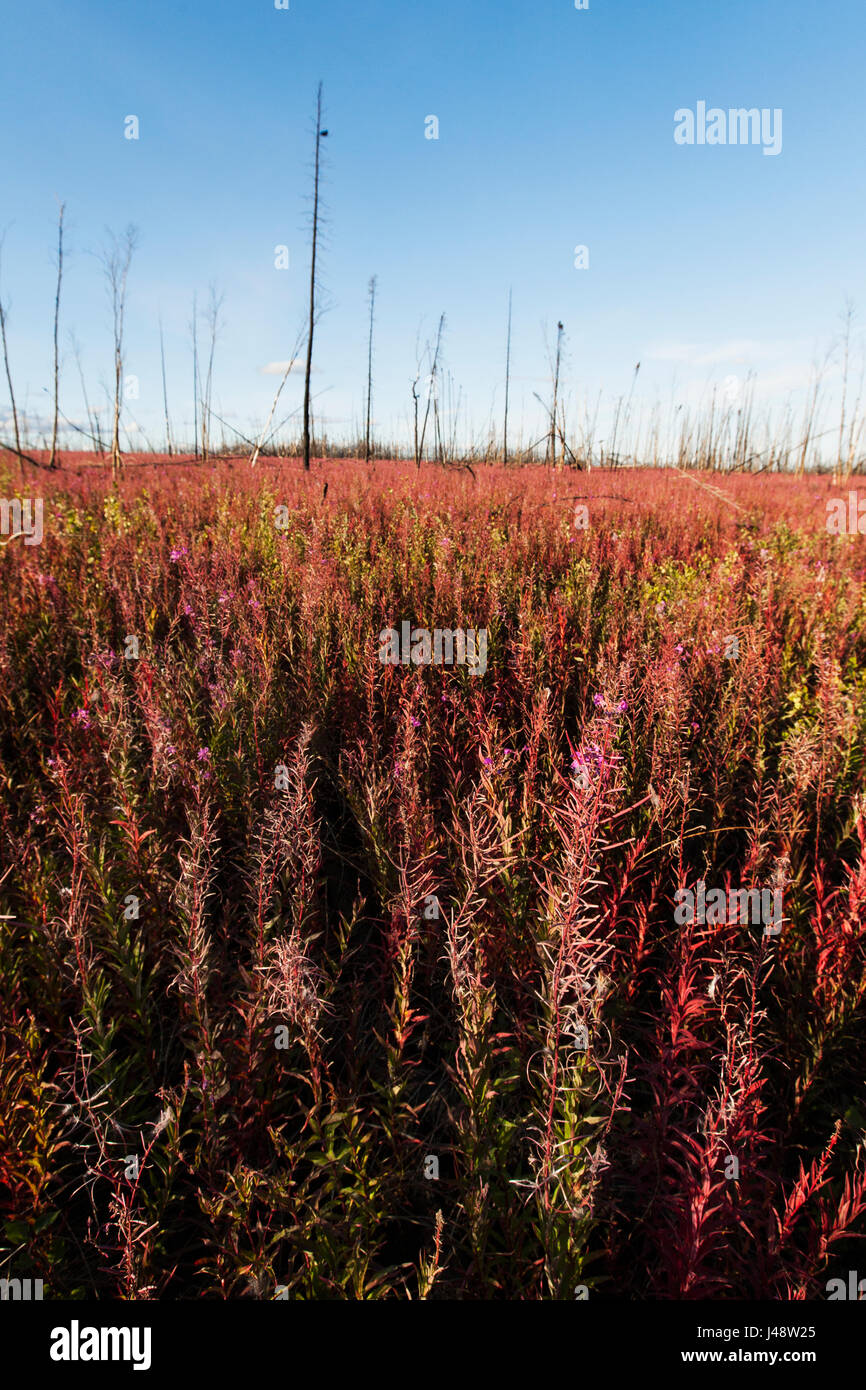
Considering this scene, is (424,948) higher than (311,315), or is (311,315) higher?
(311,315)

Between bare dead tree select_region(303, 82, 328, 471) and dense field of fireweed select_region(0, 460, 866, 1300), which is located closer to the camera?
dense field of fireweed select_region(0, 460, 866, 1300)

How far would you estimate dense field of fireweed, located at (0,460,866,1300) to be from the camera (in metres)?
1.26

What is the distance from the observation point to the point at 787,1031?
1.86 m

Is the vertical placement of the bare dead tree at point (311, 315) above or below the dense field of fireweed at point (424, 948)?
above

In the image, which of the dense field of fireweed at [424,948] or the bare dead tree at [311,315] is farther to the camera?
the bare dead tree at [311,315]

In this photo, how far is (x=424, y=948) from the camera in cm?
215

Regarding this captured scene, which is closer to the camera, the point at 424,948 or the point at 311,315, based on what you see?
the point at 424,948

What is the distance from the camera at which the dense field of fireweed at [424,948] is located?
49.8 inches

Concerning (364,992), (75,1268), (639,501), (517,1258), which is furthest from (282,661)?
(639,501)

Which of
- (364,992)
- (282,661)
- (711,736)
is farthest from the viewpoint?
(282,661)

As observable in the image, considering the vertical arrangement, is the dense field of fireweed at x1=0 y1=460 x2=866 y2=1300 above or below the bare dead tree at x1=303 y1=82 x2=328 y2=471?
below
